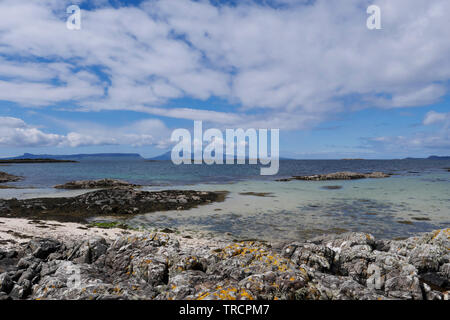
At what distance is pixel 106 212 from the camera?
25875 millimetres

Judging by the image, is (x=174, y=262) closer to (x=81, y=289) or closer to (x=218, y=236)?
(x=81, y=289)

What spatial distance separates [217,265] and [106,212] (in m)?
21.6

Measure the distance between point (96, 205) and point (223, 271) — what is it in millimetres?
24959

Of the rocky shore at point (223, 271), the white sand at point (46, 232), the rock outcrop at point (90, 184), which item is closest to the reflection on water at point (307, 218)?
the white sand at point (46, 232)

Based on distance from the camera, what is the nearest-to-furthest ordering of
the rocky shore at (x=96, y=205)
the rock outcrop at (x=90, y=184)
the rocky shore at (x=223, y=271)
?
the rocky shore at (x=223, y=271), the rocky shore at (x=96, y=205), the rock outcrop at (x=90, y=184)

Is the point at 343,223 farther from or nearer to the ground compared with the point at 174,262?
nearer to the ground

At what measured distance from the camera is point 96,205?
27906 millimetres

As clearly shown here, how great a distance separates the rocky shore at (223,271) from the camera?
21.2ft

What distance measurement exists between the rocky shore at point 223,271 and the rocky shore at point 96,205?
14.9 metres

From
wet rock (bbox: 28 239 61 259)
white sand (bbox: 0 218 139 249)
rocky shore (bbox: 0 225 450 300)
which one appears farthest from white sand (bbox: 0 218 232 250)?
rocky shore (bbox: 0 225 450 300)

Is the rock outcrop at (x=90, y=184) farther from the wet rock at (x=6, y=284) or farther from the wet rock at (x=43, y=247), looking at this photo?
the wet rock at (x=6, y=284)

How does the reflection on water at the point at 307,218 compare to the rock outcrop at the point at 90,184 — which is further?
the rock outcrop at the point at 90,184

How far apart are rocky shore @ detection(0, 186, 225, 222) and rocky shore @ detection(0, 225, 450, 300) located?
14.9 metres
